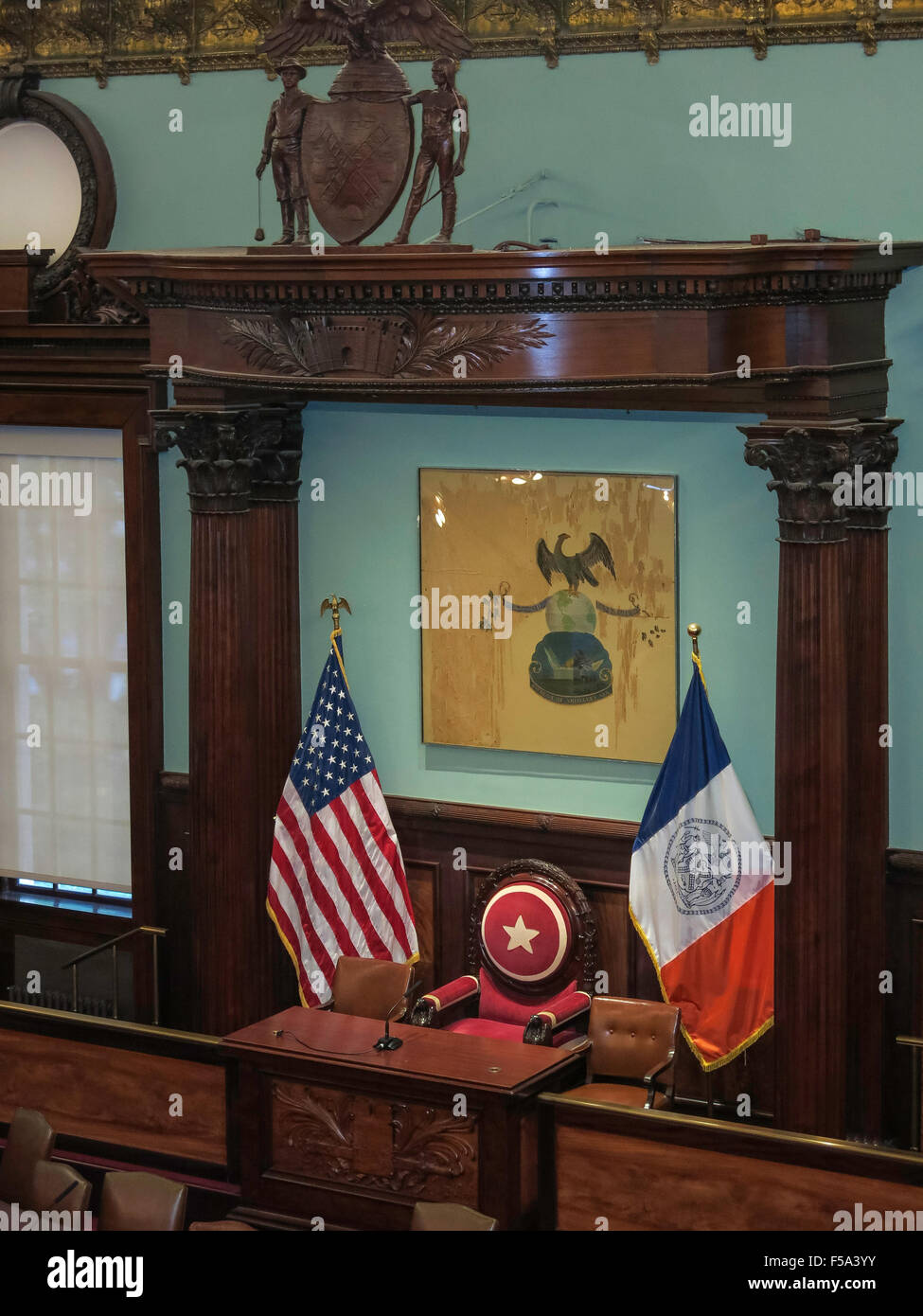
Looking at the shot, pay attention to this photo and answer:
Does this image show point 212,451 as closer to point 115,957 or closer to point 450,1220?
point 115,957

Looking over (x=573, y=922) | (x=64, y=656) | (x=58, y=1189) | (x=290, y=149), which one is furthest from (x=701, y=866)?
(x=64, y=656)

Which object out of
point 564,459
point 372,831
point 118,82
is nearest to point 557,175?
point 564,459

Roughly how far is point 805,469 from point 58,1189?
3.96 meters

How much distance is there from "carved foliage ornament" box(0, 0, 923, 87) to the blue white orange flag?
9.01 ft

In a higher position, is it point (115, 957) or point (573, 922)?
point (573, 922)

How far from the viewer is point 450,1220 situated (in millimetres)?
→ 6203

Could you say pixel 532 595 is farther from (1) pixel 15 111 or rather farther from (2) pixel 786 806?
(1) pixel 15 111

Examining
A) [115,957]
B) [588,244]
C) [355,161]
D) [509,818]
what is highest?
[355,161]

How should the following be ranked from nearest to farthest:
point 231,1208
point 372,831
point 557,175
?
point 231,1208
point 557,175
point 372,831

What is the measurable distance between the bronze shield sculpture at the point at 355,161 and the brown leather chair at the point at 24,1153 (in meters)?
3.84

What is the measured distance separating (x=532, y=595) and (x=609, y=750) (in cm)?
82

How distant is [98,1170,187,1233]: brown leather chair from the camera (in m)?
6.54

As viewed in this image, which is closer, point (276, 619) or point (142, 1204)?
point (142, 1204)

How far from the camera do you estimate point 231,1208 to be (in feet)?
26.1
